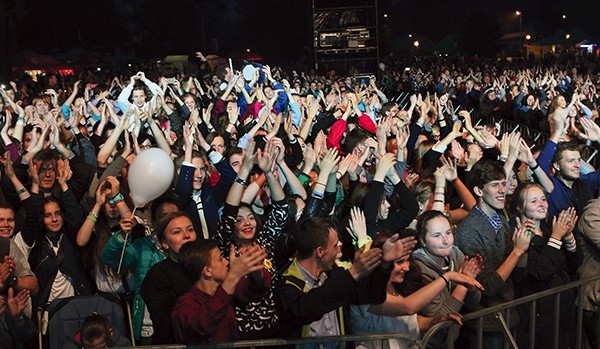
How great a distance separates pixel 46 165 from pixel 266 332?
3369 millimetres

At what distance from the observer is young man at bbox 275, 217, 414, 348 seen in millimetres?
4309

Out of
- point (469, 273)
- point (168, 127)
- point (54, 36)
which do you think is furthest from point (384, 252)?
point (54, 36)

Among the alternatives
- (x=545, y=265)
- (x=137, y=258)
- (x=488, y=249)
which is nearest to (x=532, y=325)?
(x=545, y=265)

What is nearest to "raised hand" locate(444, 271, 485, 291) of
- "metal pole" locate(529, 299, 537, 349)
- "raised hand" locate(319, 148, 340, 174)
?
"metal pole" locate(529, 299, 537, 349)

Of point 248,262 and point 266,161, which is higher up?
point 266,161

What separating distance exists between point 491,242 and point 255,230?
156 centimetres

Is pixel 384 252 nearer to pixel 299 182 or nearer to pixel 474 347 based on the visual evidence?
pixel 474 347

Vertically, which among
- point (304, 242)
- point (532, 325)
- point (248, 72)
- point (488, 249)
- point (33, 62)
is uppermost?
point (33, 62)

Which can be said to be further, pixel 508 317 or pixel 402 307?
pixel 508 317

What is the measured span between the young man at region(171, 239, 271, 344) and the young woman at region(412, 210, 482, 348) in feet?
3.53

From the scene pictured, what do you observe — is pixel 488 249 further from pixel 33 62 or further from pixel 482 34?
pixel 482 34

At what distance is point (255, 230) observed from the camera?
554 centimetres

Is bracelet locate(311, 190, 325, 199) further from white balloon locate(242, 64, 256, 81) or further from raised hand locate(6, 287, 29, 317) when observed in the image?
white balloon locate(242, 64, 256, 81)

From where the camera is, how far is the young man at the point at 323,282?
4309 millimetres
